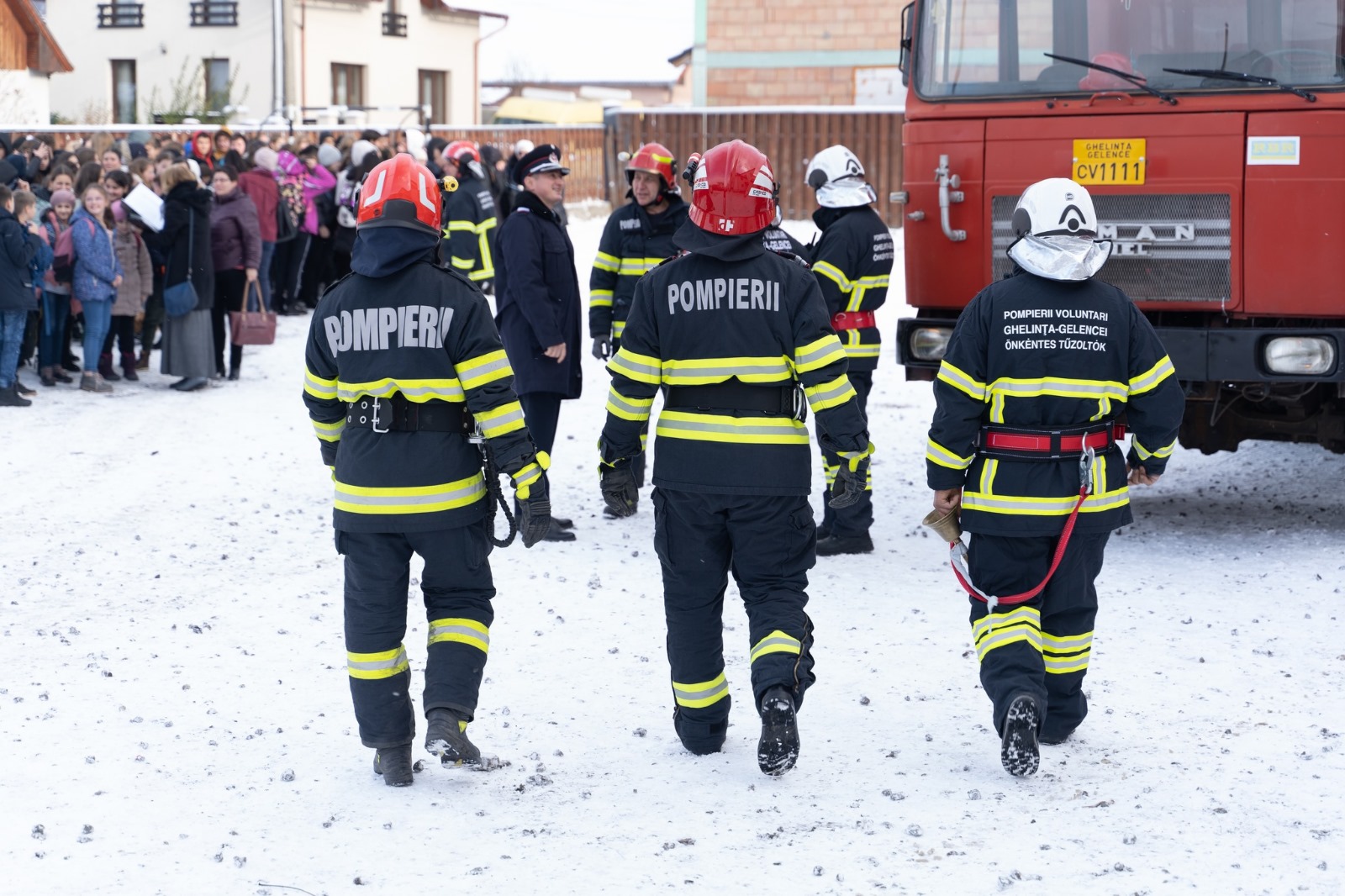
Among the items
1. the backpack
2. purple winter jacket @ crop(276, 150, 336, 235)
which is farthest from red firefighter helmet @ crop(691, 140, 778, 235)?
purple winter jacket @ crop(276, 150, 336, 235)

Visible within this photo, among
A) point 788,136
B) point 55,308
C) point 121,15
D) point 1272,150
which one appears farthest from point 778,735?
point 121,15

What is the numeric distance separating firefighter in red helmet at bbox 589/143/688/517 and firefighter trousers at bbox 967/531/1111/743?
3847 mm

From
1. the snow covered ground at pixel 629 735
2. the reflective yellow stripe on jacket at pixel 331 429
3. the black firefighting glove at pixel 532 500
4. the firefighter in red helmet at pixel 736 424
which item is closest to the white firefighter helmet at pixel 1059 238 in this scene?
the firefighter in red helmet at pixel 736 424

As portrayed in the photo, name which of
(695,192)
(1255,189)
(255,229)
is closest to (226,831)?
(695,192)

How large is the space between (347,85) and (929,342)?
4115 centimetres

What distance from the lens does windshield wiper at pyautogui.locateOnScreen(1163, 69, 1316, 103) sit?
7375 mm

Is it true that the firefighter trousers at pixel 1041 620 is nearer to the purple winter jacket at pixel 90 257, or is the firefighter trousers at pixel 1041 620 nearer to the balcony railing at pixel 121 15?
the purple winter jacket at pixel 90 257

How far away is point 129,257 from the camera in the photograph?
1292cm

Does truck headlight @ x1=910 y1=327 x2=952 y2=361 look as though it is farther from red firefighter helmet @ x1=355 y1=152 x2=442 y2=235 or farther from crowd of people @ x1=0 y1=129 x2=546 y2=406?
crowd of people @ x1=0 y1=129 x2=546 y2=406

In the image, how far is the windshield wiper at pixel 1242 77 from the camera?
738 cm

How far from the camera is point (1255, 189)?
297 inches

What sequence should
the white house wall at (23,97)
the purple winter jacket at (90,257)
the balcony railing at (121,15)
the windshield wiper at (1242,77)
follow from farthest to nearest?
the balcony railing at (121,15), the white house wall at (23,97), the purple winter jacket at (90,257), the windshield wiper at (1242,77)

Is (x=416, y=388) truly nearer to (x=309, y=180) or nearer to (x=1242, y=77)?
(x=1242, y=77)

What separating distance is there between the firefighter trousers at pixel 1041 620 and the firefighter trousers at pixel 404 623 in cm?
164
